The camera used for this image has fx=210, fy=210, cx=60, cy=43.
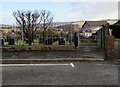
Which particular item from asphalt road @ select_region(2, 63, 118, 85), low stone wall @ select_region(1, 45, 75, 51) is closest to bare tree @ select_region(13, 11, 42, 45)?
low stone wall @ select_region(1, 45, 75, 51)

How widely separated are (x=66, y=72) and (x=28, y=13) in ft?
30.1

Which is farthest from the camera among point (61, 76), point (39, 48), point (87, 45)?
point (87, 45)

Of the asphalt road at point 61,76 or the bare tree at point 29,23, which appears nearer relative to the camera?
the asphalt road at point 61,76

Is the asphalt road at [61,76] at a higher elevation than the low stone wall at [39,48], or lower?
lower

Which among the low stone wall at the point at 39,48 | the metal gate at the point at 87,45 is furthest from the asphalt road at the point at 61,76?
the metal gate at the point at 87,45

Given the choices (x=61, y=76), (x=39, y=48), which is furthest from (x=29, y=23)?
(x=61, y=76)

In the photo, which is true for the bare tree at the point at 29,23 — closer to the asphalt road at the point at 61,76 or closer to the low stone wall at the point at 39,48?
the low stone wall at the point at 39,48

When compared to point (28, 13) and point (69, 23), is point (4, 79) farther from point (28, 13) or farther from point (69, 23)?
point (28, 13)

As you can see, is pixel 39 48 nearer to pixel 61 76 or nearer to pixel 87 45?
pixel 87 45

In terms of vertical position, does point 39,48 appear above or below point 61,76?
above

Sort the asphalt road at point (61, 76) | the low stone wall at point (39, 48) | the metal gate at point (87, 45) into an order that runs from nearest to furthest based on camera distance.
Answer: the asphalt road at point (61, 76) → the low stone wall at point (39, 48) → the metal gate at point (87, 45)

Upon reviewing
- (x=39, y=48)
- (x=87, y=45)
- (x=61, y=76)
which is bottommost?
(x=61, y=76)

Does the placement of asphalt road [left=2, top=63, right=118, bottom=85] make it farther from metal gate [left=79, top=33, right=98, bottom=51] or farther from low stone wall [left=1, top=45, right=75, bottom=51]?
metal gate [left=79, top=33, right=98, bottom=51]

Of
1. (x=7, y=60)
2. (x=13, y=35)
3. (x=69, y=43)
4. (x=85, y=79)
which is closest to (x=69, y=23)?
(x=69, y=43)
